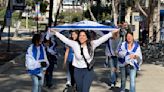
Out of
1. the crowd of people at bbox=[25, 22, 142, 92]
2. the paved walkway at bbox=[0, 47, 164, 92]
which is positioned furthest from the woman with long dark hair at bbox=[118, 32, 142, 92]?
the paved walkway at bbox=[0, 47, 164, 92]

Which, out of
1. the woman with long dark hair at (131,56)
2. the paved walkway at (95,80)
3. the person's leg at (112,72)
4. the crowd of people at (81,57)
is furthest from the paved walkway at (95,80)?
the woman with long dark hair at (131,56)

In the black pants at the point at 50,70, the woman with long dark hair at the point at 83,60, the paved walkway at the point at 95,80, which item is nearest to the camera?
the woman with long dark hair at the point at 83,60

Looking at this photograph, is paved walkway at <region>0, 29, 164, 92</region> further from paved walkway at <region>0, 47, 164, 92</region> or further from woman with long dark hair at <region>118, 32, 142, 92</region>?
woman with long dark hair at <region>118, 32, 142, 92</region>

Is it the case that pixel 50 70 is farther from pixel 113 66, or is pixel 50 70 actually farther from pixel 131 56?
pixel 131 56

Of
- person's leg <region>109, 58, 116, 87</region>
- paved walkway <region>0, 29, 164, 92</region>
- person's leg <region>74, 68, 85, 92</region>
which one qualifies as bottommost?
paved walkway <region>0, 29, 164, 92</region>

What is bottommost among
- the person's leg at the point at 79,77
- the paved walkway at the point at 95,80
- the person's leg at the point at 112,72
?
the paved walkway at the point at 95,80

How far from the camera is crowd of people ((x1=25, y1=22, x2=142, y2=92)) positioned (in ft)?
31.3

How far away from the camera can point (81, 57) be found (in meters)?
9.54

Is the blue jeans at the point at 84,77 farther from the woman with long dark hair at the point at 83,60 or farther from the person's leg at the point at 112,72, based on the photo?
the person's leg at the point at 112,72

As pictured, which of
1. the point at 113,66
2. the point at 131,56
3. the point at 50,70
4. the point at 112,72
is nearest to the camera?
the point at 131,56

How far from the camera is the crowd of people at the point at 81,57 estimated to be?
9531 mm

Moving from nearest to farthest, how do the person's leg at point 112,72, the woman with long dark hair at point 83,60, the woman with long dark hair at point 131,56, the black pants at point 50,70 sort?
the woman with long dark hair at point 83,60 → the woman with long dark hair at point 131,56 → the black pants at point 50,70 → the person's leg at point 112,72

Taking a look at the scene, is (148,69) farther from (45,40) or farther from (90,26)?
(90,26)

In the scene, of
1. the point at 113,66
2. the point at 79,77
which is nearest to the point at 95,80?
the point at 113,66
